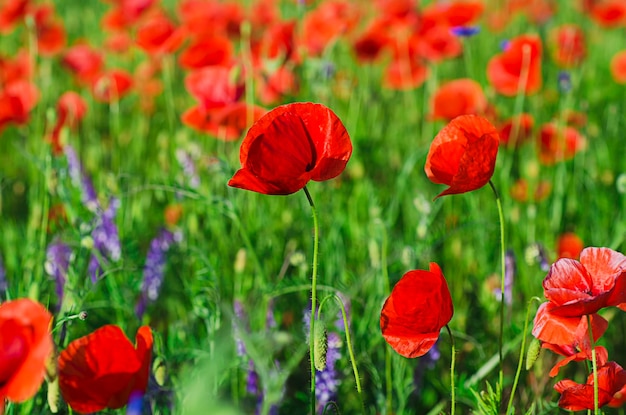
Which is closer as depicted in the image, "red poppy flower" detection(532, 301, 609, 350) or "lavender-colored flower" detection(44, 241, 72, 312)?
"red poppy flower" detection(532, 301, 609, 350)

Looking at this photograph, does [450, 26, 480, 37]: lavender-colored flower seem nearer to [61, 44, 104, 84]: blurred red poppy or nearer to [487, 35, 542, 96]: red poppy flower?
[487, 35, 542, 96]: red poppy flower

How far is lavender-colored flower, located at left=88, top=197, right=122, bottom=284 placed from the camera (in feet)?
4.84

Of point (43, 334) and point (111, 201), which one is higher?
point (43, 334)

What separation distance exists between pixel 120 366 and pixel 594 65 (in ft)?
9.17

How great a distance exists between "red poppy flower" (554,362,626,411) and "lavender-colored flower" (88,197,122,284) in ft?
2.82

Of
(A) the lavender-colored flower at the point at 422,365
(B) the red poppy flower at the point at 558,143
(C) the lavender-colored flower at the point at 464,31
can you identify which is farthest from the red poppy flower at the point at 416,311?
(C) the lavender-colored flower at the point at 464,31

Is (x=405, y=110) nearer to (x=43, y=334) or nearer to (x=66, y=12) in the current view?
(x=43, y=334)

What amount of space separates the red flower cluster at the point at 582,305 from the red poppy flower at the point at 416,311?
0.11 m

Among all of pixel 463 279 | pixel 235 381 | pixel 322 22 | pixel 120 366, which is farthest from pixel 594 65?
pixel 120 366

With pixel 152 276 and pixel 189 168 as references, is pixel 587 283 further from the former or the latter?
pixel 189 168

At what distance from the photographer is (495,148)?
0.87 meters

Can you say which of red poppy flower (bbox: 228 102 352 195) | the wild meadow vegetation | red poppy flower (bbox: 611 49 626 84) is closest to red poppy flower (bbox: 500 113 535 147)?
the wild meadow vegetation

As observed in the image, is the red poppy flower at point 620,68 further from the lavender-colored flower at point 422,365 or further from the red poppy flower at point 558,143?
the lavender-colored flower at point 422,365

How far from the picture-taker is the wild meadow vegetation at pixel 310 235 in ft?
2.70
